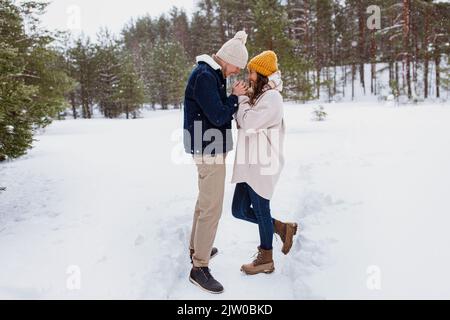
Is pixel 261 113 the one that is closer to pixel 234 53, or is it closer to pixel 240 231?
pixel 234 53

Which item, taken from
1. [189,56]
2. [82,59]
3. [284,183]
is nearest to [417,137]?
[284,183]

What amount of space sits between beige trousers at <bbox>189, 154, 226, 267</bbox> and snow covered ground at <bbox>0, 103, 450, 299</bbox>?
0.41m

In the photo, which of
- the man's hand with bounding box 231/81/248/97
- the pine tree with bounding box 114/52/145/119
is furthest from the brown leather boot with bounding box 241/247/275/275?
the pine tree with bounding box 114/52/145/119

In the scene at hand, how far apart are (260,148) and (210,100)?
2.55 ft

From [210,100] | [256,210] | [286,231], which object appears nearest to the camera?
[210,100]

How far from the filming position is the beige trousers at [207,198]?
3582 mm

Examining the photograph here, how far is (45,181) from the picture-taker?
7.61 metres

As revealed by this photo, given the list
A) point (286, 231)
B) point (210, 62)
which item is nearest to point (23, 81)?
point (210, 62)

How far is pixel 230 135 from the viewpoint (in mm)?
3723

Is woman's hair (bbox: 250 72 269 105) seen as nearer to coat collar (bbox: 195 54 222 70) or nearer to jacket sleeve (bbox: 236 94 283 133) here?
jacket sleeve (bbox: 236 94 283 133)

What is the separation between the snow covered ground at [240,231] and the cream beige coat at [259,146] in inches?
41.7

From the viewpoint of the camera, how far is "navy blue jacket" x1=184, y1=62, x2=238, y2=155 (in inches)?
131

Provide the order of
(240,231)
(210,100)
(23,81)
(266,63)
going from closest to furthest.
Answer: (210,100)
(266,63)
(240,231)
(23,81)
